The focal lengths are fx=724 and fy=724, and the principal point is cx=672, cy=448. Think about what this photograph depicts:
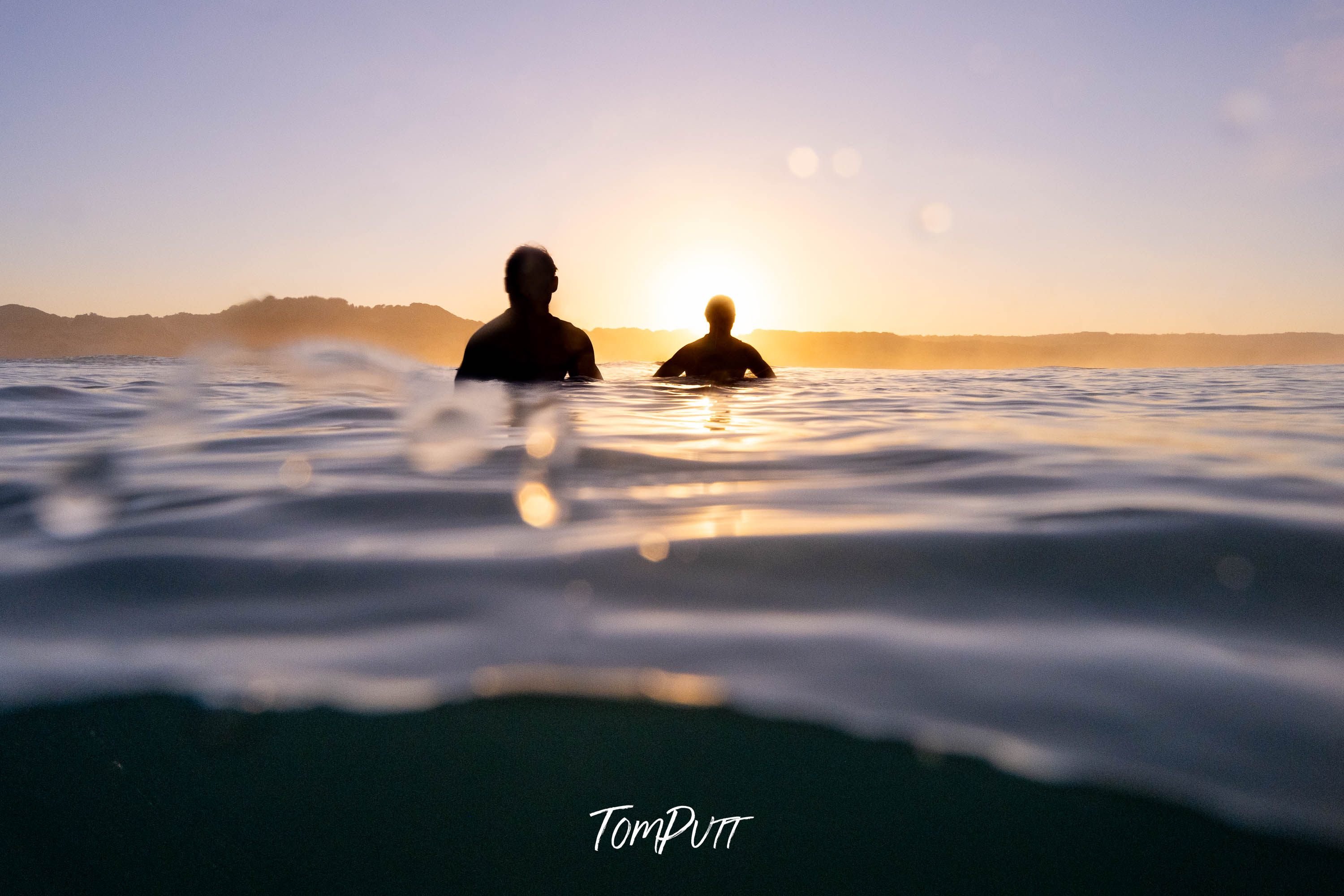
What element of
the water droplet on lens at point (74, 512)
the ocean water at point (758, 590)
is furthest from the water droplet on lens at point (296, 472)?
the water droplet on lens at point (74, 512)

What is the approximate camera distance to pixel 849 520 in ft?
5.60

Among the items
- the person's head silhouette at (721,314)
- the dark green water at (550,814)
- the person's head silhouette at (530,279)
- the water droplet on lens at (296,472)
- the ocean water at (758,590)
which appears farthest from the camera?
the person's head silhouette at (721,314)

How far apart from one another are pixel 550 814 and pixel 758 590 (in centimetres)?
58

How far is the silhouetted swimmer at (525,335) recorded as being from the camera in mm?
6367

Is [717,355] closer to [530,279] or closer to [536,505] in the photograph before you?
[530,279]

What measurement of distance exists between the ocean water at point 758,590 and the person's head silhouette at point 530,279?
3655 mm

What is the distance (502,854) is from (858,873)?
13.9 inches

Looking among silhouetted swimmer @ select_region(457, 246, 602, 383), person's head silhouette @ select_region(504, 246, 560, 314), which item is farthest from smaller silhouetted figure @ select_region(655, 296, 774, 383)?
person's head silhouette @ select_region(504, 246, 560, 314)

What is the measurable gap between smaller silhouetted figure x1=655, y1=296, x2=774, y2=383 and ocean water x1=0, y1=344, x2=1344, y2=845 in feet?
17.7

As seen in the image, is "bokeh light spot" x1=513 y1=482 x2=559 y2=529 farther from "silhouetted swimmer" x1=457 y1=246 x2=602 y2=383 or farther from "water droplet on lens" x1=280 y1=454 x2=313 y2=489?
"silhouetted swimmer" x1=457 y1=246 x2=602 y2=383

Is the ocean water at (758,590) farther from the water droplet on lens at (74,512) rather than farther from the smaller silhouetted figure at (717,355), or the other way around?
the smaller silhouetted figure at (717,355)

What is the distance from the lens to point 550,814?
75cm

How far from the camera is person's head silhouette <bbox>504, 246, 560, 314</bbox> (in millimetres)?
6305

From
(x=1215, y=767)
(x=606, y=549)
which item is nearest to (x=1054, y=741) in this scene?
(x=1215, y=767)
